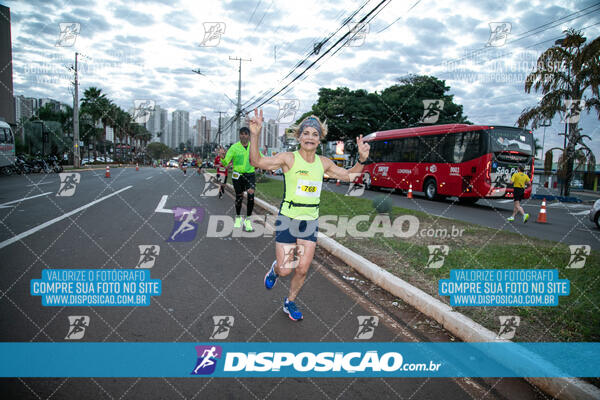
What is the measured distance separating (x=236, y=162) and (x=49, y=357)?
5430 mm

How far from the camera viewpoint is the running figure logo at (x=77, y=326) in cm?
326

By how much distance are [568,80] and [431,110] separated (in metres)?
20.2

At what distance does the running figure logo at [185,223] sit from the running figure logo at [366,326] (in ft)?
13.5

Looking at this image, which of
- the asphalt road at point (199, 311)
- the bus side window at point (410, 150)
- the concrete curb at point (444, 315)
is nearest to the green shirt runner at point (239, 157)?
the asphalt road at point (199, 311)

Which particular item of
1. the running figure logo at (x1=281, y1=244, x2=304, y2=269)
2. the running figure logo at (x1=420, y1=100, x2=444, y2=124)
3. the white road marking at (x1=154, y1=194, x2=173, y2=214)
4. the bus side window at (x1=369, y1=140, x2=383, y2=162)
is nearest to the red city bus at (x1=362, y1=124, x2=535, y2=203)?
the bus side window at (x1=369, y1=140, x2=383, y2=162)

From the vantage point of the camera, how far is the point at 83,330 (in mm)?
3381

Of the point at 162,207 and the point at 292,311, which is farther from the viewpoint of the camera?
the point at 162,207

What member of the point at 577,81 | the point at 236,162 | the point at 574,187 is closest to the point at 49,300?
the point at 236,162

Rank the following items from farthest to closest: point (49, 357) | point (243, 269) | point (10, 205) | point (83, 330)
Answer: point (10, 205), point (243, 269), point (83, 330), point (49, 357)

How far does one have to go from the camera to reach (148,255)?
580cm

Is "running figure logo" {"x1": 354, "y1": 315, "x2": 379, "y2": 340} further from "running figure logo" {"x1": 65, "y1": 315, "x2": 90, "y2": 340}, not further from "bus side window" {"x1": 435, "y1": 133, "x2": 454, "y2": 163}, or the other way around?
"bus side window" {"x1": 435, "y1": 133, "x2": 454, "y2": 163}

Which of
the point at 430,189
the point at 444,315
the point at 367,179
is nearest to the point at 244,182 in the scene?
the point at 444,315

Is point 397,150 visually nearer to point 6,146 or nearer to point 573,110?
point 573,110

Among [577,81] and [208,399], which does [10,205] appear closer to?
[208,399]
